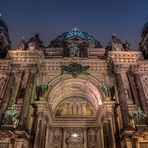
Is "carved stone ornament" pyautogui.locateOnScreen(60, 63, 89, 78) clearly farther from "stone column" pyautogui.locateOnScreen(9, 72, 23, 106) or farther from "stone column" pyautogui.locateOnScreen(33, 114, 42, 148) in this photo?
"stone column" pyautogui.locateOnScreen(33, 114, 42, 148)

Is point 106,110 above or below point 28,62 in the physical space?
below

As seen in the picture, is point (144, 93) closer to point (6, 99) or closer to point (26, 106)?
point (26, 106)

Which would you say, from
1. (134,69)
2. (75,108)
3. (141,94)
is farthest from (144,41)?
(75,108)

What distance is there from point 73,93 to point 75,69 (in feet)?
13.7

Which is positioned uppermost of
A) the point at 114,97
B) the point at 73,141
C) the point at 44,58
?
the point at 44,58

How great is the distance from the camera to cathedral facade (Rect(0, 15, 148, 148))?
58.7 ft

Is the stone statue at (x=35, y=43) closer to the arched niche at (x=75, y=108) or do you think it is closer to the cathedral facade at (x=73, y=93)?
the cathedral facade at (x=73, y=93)

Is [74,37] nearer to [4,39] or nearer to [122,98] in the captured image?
[4,39]

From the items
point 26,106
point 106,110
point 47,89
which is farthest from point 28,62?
point 106,110

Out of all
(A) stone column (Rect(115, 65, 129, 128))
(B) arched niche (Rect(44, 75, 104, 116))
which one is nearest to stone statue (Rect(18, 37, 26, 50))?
(B) arched niche (Rect(44, 75, 104, 116))

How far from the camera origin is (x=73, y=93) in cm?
2595

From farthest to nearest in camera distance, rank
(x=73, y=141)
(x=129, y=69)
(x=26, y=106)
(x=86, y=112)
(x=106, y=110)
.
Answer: (x=86, y=112)
(x=73, y=141)
(x=129, y=69)
(x=106, y=110)
(x=26, y=106)

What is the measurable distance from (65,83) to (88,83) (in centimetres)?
227

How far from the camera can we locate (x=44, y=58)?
2338 cm
